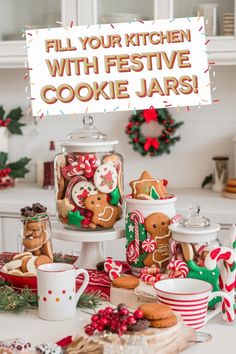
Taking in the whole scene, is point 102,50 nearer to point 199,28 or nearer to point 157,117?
point 199,28

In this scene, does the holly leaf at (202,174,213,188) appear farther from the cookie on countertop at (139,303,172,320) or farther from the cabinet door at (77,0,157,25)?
the cookie on countertop at (139,303,172,320)

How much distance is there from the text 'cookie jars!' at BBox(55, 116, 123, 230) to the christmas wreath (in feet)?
5.49

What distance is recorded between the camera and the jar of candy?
1.83 meters

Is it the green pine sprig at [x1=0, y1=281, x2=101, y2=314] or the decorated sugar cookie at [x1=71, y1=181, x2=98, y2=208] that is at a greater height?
the decorated sugar cookie at [x1=71, y1=181, x2=98, y2=208]

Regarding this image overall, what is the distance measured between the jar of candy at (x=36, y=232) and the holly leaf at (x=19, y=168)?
1.83 metres

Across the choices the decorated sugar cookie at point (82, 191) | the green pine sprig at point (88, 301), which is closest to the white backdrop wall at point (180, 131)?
the decorated sugar cookie at point (82, 191)

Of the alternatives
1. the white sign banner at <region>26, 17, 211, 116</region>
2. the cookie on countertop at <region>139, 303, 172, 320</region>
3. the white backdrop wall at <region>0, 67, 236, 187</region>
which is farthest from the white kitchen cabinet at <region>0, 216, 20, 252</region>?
the cookie on countertop at <region>139, 303, 172, 320</region>

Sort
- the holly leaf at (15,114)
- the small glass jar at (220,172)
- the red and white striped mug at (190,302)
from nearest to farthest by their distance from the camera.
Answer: the red and white striped mug at (190,302)
the small glass jar at (220,172)
the holly leaf at (15,114)

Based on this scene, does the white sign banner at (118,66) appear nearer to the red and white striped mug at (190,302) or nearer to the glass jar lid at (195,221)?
the glass jar lid at (195,221)

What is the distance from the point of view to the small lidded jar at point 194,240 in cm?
167

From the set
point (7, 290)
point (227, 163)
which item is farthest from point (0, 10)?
point (7, 290)

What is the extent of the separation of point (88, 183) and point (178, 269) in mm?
387

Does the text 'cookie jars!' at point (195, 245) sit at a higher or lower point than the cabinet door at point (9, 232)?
higher

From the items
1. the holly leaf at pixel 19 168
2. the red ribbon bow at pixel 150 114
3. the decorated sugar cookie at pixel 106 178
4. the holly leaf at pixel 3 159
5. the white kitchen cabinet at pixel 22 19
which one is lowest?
the holly leaf at pixel 19 168
